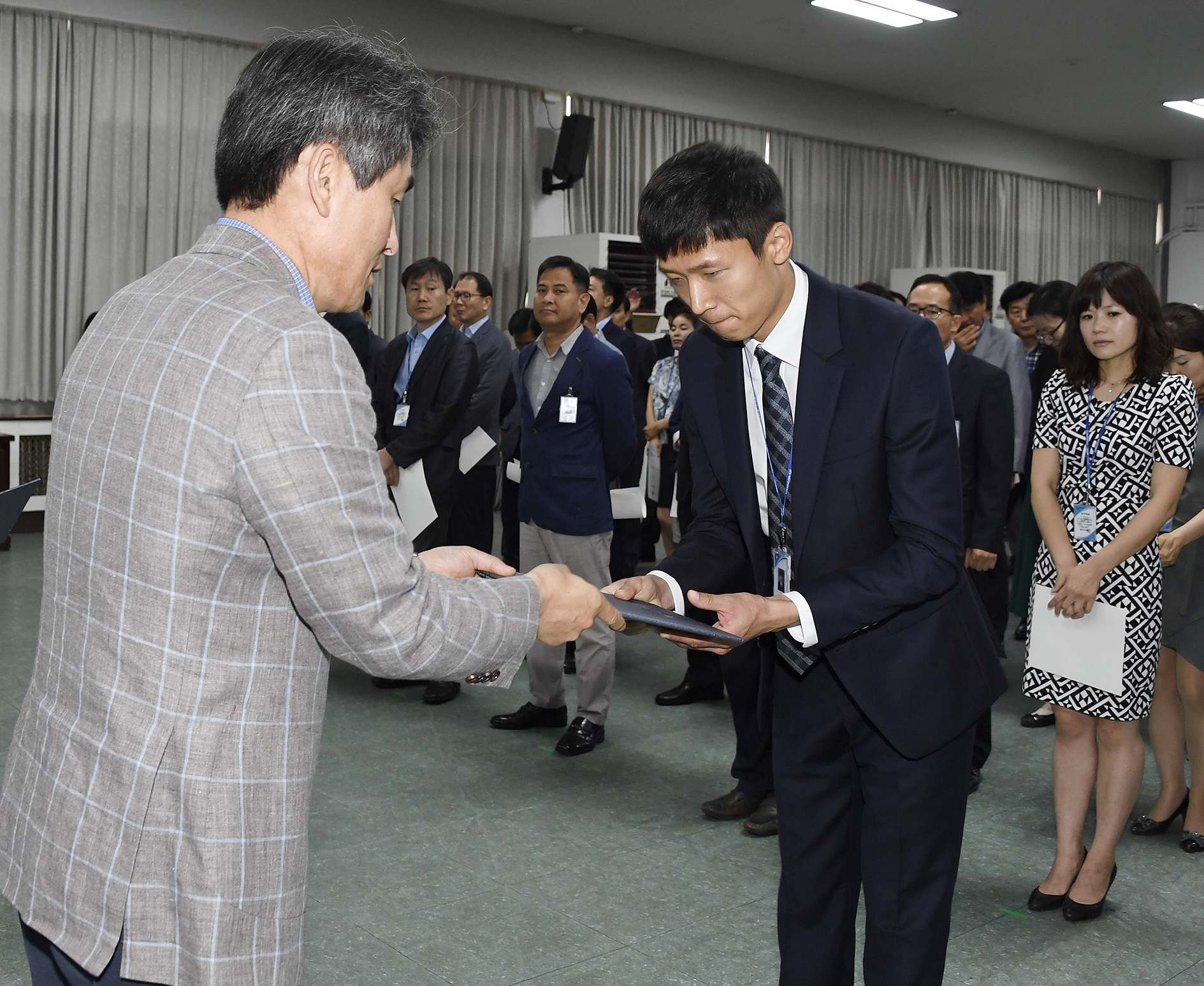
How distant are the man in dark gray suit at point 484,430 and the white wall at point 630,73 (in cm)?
263

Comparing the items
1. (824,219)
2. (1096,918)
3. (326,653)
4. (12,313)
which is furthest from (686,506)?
(824,219)

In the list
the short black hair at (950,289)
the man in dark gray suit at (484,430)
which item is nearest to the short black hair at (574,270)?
the man in dark gray suit at (484,430)

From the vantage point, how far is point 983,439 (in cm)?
354

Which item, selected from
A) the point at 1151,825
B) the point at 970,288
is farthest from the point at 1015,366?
the point at 1151,825

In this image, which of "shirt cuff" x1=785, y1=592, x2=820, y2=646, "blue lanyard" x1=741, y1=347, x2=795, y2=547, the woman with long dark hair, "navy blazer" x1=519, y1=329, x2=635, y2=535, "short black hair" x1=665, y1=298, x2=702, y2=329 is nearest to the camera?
"shirt cuff" x1=785, y1=592, x2=820, y2=646

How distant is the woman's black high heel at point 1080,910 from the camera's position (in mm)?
2646

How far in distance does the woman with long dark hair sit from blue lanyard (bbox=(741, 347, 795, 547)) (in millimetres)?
1636

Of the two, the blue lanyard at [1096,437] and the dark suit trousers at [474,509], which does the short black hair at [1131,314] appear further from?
the dark suit trousers at [474,509]

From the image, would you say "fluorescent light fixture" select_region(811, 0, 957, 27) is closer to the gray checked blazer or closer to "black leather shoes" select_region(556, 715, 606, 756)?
"black leather shoes" select_region(556, 715, 606, 756)

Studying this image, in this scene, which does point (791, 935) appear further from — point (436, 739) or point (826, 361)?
point (436, 739)

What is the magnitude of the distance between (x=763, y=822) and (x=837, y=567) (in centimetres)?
165

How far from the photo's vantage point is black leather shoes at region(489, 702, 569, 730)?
4.05m

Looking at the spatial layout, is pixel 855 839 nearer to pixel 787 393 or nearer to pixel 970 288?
pixel 787 393

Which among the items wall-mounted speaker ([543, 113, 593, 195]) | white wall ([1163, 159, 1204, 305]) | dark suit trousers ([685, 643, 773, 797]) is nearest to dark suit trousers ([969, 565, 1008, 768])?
dark suit trousers ([685, 643, 773, 797])
